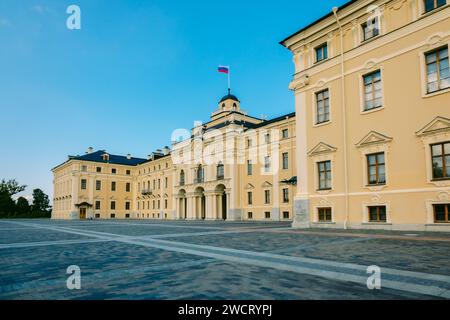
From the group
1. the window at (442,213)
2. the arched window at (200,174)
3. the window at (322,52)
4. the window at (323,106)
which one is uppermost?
the window at (322,52)

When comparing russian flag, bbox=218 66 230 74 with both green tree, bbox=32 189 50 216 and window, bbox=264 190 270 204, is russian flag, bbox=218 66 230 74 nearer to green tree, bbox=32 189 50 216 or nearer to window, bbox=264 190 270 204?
window, bbox=264 190 270 204

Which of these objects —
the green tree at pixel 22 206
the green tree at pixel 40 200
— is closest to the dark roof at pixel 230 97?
the green tree at pixel 22 206

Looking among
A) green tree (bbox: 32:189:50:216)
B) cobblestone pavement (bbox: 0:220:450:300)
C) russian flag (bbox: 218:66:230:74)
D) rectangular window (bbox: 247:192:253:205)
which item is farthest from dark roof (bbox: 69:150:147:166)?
cobblestone pavement (bbox: 0:220:450:300)

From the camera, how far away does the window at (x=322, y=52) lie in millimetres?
21141

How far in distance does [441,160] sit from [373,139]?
3521mm

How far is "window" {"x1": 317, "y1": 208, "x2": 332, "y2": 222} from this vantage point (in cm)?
1983

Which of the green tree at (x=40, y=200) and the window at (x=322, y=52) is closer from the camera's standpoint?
the window at (x=322, y=52)

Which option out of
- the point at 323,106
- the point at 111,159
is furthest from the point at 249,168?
the point at 111,159

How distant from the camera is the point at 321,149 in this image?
2061 cm

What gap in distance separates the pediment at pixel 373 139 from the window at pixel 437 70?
3085 millimetres

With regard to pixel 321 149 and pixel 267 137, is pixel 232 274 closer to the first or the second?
pixel 321 149

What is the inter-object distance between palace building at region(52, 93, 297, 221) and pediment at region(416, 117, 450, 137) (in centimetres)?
1575

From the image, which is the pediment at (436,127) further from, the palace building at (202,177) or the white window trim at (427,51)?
the palace building at (202,177)

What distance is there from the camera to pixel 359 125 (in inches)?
742
